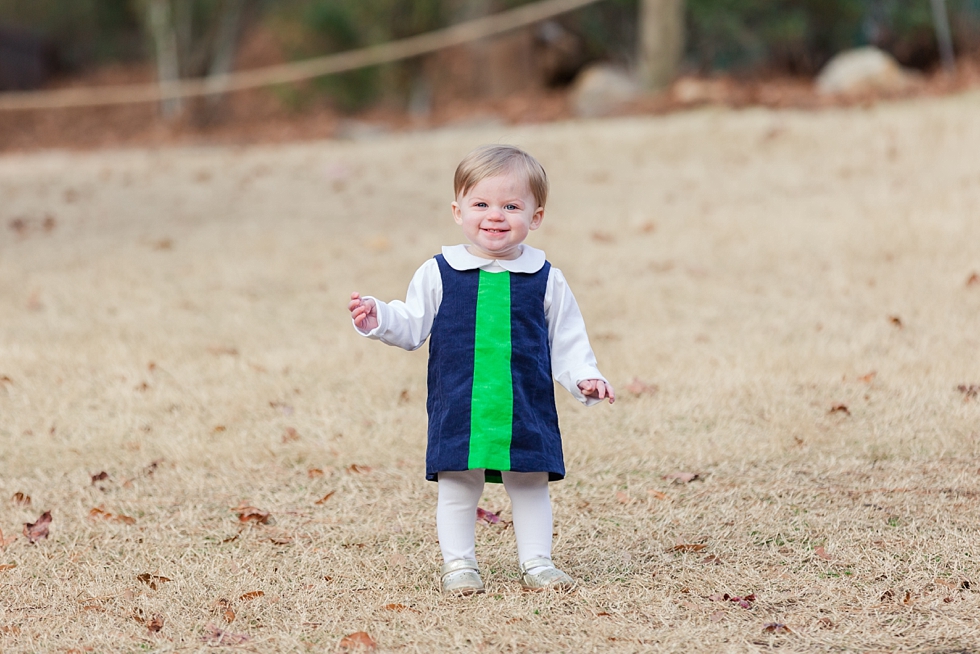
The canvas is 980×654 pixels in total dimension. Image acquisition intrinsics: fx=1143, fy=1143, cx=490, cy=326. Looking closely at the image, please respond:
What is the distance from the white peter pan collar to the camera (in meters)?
3.50

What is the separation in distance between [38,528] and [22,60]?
2342cm

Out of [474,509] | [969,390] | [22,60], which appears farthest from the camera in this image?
[22,60]

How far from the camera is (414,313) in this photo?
11.3 ft

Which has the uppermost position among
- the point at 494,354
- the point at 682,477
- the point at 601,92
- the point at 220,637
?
the point at 601,92

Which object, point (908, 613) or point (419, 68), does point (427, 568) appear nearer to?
point (908, 613)

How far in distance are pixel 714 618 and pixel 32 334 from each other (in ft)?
16.6

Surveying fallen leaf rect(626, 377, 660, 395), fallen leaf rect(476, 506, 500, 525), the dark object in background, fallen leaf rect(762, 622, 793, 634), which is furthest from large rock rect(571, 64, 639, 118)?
the dark object in background

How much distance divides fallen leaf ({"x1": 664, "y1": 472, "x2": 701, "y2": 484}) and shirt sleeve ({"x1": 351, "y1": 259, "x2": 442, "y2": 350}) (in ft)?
5.45

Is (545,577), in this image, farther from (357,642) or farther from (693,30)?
(693,30)

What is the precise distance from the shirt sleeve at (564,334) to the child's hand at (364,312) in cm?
56

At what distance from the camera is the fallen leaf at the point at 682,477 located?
473 cm

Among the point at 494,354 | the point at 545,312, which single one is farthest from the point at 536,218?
the point at 494,354

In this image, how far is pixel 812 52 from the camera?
60.9 feet

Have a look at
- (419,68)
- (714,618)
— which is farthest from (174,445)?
(419,68)
